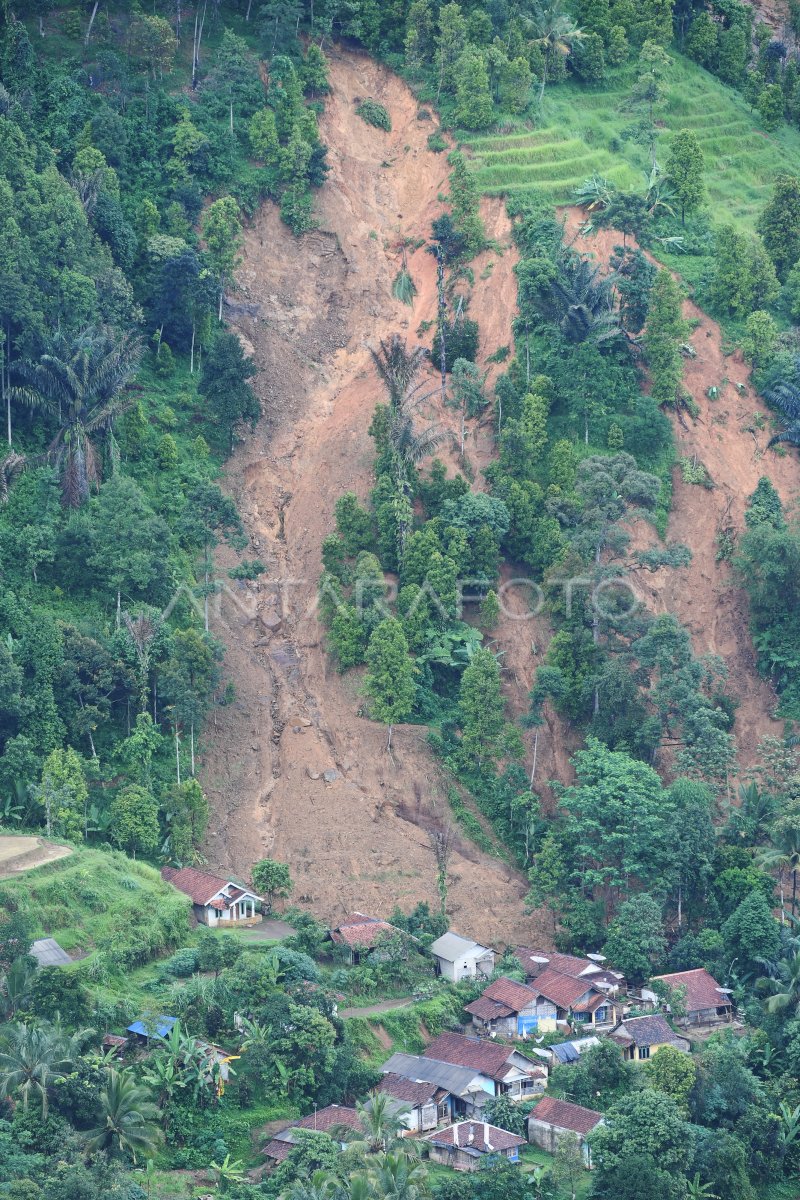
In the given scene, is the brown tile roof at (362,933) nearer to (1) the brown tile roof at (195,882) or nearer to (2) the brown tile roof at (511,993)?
(1) the brown tile roof at (195,882)

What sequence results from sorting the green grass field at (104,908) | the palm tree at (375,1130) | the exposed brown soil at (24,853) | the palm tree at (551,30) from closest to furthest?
the palm tree at (375,1130)
the green grass field at (104,908)
the exposed brown soil at (24,853)
the palm tree at (551,30)

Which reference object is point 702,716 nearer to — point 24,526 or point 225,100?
point 24,526

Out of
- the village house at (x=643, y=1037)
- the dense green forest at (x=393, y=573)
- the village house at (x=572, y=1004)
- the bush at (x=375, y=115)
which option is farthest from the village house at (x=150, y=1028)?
the bush at (x=375, y=115)

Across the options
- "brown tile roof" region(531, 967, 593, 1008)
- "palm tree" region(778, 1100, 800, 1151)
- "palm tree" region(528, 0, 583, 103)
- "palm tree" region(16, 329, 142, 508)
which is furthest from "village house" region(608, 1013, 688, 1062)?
"palm tree" region(528, 0, 583, 103)

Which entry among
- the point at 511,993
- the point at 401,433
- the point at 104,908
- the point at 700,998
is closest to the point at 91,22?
the point at 401,433

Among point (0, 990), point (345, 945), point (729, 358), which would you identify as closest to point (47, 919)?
point (0, 990)

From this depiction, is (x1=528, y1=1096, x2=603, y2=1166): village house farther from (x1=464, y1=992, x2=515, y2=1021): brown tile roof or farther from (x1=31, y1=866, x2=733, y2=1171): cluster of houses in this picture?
(x1=464, y1=992, x2=515, y2=1021): brown tile roof
